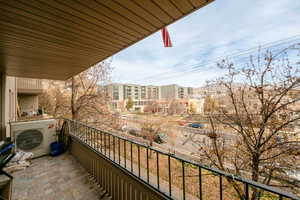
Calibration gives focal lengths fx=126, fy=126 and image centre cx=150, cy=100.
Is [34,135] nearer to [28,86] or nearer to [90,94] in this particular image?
[90,94]

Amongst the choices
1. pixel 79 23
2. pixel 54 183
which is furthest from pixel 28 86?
pixel 79 23

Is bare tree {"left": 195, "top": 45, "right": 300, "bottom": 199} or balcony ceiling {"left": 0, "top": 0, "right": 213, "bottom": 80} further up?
balcony ceiling {"left": 0, "top": 0, "right": 213, "bottom": 80}

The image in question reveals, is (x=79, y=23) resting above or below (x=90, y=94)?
above

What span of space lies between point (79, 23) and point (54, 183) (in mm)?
2963

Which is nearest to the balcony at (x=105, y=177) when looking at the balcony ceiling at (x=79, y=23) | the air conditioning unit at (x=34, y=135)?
the air conditioning unit at (x=34, y=135)

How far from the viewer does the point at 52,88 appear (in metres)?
9.25

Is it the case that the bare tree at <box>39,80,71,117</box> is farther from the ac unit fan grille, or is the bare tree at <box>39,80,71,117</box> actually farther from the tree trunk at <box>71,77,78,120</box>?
the ac unit fan grille

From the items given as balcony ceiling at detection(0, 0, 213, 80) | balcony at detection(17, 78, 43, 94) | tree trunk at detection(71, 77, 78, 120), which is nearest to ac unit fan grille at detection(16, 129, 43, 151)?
balcony ceiling at detection(0, 0, 213, 80)

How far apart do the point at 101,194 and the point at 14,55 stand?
2.81m

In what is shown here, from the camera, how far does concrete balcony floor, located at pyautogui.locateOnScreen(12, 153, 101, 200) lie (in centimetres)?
217

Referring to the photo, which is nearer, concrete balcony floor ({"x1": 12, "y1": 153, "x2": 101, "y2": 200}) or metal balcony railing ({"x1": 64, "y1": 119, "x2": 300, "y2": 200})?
metal balcony railing ({"x1": 64, "y1": 119, "x2": 300, "y2": 200})

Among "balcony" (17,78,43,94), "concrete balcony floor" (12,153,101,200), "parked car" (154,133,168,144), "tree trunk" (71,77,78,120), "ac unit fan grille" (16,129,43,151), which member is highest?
"balcony" (17,78,43,94)

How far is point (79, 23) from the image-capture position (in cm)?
138

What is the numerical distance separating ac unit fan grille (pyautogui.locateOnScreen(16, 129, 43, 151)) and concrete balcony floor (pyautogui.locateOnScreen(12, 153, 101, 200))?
1.43 feet
